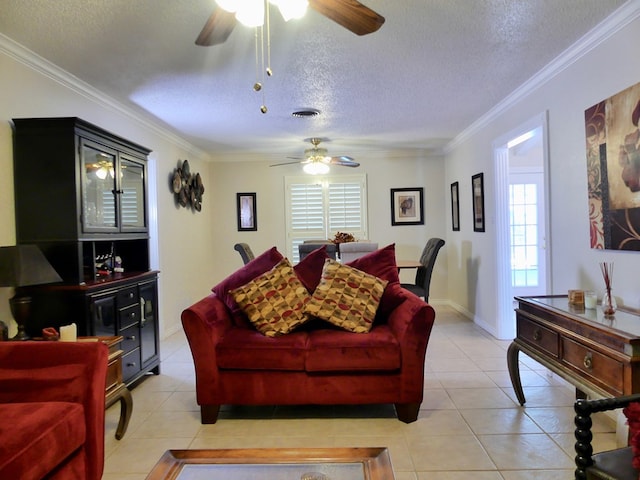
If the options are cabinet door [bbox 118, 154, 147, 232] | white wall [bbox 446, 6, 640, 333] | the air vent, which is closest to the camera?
white wall [bbox 446, 6, 640, 333]

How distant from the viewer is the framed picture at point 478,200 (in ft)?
15.4

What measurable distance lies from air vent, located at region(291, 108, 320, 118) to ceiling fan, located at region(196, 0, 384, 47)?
2.26 m

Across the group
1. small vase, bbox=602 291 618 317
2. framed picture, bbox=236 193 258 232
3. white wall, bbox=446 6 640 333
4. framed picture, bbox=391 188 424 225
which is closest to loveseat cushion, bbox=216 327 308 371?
small vase, bbox=602 291 618 317

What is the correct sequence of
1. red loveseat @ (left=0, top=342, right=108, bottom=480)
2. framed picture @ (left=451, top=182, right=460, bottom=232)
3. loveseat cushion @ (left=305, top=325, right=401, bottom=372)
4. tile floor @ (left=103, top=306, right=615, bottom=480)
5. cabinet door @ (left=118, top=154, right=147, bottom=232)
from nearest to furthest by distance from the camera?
red loveseat @ (left=0, top=342, right=108, bottom=480) → tile floor @ (left=103, top=306, right=615, bottom=480) → loveseat cushion @ (left=305, top=325, right=401, bottom=372) → cabinet door @ (left=118, top=154, right=147, bottom=232) → framed picture @ (left=451, top=182, right=460, bottom=232)

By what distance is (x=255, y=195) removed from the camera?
6457 millimetres

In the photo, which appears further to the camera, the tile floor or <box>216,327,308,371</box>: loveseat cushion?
<box>216,327,308,371</box>: loveseat cushion

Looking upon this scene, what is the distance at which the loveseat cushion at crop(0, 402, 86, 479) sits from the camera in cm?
139

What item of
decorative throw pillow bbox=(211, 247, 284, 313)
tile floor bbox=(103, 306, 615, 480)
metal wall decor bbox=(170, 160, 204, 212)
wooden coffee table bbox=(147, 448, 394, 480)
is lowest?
tile floor bbox=(103, 306, 615, 480)

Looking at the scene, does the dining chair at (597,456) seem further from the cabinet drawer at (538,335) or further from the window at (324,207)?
the window at (324,207)

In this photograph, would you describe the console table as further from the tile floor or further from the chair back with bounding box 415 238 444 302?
the chair back with bounding box 415 238 444 302

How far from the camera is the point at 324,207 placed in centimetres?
641

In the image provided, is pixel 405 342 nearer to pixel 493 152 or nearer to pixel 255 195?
pixel 493 152

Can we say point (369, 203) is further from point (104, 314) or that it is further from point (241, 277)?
point (104, 314)

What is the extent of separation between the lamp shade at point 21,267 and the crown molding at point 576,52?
11.5 ft
